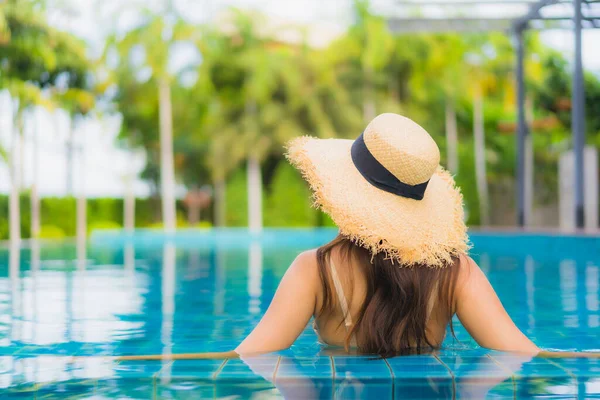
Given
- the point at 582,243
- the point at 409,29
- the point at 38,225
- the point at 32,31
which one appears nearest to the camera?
the point at 582,243

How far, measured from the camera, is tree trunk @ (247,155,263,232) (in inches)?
1038

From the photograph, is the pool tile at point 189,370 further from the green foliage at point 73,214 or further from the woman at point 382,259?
the green foliage at point 73,214

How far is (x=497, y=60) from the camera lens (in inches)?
1038

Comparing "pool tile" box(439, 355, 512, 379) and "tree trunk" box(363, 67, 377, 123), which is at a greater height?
"tree trunk" box(363, 67, 377, 123)

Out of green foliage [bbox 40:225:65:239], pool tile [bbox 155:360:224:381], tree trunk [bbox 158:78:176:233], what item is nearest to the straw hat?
pool tile [bbox 155:360:224:381]

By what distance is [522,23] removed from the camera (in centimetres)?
1496

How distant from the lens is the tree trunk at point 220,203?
2720 cm

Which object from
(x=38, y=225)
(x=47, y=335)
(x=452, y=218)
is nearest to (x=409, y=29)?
(x=47, y=335)

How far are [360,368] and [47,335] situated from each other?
263 cm

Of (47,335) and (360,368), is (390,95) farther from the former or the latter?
(360,368)

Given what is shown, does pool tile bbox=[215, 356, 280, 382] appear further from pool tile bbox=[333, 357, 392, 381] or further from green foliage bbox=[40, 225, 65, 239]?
green foliage bbox=[40, 225, 65, 239]

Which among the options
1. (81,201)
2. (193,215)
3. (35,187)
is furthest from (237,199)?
(35,187)

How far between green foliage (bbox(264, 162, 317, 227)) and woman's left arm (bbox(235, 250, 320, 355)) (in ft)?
77.2

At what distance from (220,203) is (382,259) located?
82.1 feet
